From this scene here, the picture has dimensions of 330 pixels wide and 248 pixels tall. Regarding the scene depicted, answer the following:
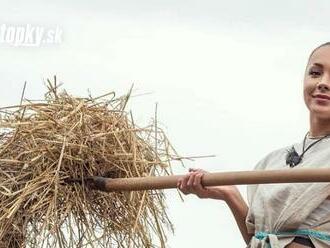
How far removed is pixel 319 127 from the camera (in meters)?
1.79

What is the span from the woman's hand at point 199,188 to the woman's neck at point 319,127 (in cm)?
24

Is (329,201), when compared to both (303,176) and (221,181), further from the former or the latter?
(221,181)

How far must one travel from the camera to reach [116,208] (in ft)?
7.27

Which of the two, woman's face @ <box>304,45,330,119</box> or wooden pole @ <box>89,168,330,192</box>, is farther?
woman's face @ <box>304,45,330,119</box>

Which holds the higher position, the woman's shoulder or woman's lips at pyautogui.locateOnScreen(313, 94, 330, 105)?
woman's lips at pyautogui.locateOnScreen(313, 94, 330, 105)

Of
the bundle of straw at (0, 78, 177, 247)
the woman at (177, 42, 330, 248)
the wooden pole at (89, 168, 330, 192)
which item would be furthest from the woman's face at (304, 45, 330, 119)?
the bundle of straw at (0, 78, 177, 247)

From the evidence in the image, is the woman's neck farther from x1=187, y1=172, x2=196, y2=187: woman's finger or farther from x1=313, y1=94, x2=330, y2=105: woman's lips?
x1=187, y1=172, x2=196, y2=187: woman's finger

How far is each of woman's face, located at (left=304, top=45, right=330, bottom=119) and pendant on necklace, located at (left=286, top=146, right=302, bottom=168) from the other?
10 cm

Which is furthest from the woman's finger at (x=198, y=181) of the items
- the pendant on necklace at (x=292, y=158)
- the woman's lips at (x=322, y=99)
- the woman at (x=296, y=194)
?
the woman's lips at (x=322, y=99)

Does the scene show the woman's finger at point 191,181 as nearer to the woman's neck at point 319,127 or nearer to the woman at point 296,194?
the woman at point 296,194

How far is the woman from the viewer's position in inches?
65.4

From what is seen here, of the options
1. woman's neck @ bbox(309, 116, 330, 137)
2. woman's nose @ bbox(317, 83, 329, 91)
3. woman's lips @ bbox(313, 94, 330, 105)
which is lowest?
woman's neck @ bbox(309, 116, 330, 137)

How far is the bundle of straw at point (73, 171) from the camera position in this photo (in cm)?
207

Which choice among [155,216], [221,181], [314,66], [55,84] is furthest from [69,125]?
[314,66]
